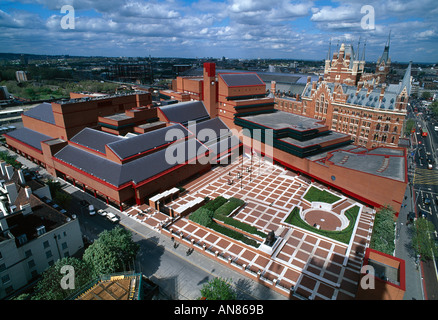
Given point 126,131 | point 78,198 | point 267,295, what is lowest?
point 267,295

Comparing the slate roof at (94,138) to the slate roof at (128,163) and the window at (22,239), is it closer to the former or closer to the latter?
the slate roof at (128,163)

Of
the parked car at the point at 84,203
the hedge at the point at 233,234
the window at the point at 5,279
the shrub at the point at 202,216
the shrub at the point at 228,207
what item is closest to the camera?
the window at the point at 5,279

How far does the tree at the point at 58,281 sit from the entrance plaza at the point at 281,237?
1522 centimetres

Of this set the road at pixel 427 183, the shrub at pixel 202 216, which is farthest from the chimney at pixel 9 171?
the road at pixel 427 183

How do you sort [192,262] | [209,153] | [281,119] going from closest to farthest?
1. [192,262]
2. [209,153]
3. [281,119]

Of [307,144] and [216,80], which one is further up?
[216,80]

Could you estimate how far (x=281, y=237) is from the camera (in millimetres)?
42812

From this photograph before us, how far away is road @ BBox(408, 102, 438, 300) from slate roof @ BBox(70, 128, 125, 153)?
206 feet

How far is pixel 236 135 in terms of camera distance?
81.1 meters

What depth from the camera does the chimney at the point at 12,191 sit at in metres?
39.0

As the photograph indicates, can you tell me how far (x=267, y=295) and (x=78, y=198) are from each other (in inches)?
1715

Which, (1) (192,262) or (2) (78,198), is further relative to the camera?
(2) (78,198)

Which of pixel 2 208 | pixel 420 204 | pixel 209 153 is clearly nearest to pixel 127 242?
pixel 2 208

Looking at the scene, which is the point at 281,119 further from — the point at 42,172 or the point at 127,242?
the point at 42,172
